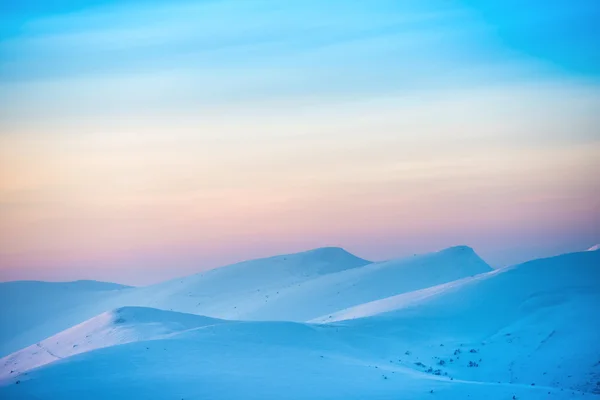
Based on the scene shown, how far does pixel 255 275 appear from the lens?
206 ft

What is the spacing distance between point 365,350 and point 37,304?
48159mm

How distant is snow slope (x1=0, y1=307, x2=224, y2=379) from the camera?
107 ft

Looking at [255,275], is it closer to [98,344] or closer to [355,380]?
[98,344]

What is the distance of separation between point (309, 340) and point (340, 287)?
2198 cm

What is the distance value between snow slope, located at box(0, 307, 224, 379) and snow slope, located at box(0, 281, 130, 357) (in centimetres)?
2369

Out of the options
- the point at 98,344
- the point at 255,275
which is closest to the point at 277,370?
Result: the point at 98,344

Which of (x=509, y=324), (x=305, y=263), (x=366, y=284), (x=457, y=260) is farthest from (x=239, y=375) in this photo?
(x=305, y=263)

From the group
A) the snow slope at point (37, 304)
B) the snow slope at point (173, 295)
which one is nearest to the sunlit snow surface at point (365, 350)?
the snow slope at point (173, 295)

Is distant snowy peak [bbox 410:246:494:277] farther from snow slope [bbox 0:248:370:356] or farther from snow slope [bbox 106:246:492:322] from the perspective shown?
snow slope [bbox 0:248:370:356]

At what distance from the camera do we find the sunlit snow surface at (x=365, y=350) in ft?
78.6

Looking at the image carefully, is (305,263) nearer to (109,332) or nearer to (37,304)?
(37,304)

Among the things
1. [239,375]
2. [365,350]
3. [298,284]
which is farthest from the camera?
[298,284]

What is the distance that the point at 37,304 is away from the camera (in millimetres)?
71000

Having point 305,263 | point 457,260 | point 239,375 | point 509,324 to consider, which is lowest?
point 509,324
